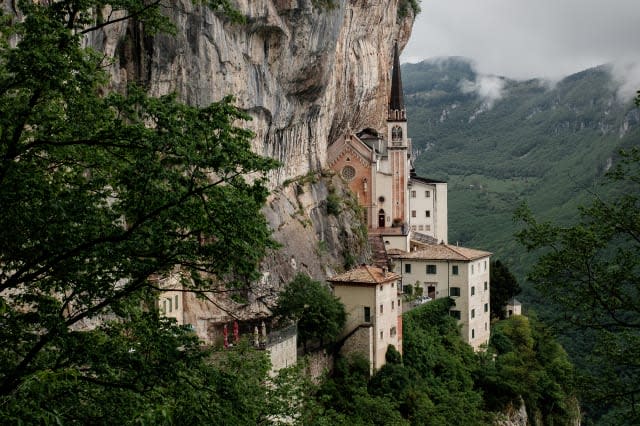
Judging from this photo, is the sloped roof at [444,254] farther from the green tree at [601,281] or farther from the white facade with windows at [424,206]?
the green tree at [601,281]

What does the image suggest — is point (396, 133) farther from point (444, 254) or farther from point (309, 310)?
point (309, 310)

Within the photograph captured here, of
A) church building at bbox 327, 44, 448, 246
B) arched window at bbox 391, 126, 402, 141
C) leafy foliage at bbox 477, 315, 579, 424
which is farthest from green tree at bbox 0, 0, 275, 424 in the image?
arched window at bbox 391, 126, 402, 141

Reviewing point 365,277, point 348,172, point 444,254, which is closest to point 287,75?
point 365,277

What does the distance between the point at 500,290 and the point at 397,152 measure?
1621 centimetres

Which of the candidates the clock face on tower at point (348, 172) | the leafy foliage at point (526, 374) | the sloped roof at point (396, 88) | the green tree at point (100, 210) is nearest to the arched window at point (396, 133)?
the sloped roof at point (396, 88)

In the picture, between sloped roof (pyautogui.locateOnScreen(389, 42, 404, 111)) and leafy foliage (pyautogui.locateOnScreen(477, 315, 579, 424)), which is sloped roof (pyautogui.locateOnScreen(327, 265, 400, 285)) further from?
sloped roof (pyautogui.locateOnScreen(389, 42, 404, 111))

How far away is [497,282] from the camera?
71375mm

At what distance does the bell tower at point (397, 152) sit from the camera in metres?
76.8

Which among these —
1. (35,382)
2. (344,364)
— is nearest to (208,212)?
(35,382)

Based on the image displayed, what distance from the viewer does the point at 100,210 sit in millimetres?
13758

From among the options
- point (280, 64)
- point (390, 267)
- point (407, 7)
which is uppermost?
point (407, 7)

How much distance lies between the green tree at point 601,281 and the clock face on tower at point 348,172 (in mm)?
56180

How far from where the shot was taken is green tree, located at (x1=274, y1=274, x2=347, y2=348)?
41375 millimetres

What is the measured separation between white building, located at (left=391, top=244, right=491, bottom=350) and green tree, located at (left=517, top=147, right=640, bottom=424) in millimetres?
39924
